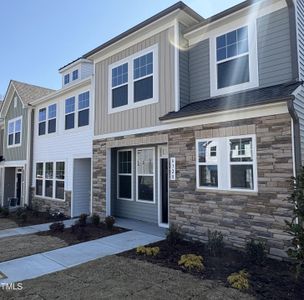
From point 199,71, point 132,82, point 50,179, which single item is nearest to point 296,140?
point 199,71

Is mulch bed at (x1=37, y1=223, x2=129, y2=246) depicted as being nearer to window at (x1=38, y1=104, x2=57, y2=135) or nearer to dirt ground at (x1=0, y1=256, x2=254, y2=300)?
dirt ground at (x1=0, y1=256, x2=254, y2=300)

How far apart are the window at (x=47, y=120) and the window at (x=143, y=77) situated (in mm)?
6757

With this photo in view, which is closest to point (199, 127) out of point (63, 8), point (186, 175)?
point (186, 175)

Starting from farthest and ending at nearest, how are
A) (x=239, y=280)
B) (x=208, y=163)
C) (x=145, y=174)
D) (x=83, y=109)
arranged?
1. (x=83, y=109)
2. (x=145, y=174)
3. (x=208, y=163)
4. (x=239, y=280)

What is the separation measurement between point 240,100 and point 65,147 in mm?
9448

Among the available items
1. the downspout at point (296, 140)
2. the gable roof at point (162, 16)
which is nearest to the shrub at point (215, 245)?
the downspout at point (296, 140)

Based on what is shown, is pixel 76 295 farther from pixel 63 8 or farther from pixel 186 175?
pixel 63 8

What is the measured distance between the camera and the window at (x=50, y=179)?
47.1 feet

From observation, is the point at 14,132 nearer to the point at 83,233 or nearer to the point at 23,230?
the point at 23,230

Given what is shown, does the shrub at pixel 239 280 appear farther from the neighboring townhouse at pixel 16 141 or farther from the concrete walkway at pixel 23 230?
A: the neighboring townhouse at pixel 16 141

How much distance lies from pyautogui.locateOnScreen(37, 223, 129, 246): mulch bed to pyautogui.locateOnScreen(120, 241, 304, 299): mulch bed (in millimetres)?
2106

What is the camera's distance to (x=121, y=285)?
16.7 ft

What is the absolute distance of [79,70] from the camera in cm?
1661

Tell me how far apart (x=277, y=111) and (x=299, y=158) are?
113 cm
